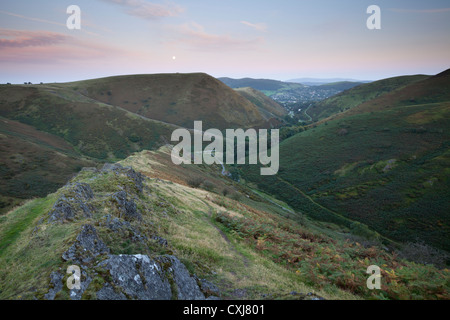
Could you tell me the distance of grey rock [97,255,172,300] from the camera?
699cm

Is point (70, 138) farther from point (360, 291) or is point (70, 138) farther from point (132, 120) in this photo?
point (360, 291)

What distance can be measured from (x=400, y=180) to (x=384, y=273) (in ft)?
255

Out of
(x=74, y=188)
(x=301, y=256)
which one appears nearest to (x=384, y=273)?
(x=301, y=256)

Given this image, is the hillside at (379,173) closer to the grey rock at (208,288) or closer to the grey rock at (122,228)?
the grey rock at (208,288)

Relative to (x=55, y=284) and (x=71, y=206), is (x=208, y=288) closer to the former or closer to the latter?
(x=55, y=284)

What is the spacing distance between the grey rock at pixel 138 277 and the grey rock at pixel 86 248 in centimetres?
80

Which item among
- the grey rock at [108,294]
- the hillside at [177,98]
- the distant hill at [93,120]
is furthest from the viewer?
the hillside at [177,98]

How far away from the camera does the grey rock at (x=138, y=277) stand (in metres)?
6.99

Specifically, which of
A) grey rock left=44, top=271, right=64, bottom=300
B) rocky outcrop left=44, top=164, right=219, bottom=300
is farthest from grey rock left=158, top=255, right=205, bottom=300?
grey rock left=44, top=271, right=64, bottom=300

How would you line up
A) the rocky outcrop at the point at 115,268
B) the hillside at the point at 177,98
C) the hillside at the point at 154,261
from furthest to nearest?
the hillside at the point at 177,98
the hillside at the point at 154,261
the rocky outcrop at the point at 115,268

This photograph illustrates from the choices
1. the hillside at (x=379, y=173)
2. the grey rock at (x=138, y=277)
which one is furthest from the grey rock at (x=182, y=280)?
the hillside at (x=379, y=173)

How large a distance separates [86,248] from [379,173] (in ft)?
303

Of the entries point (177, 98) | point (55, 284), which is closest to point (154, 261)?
point (55, 284)

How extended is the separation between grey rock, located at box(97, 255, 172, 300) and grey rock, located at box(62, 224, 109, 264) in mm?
805
